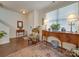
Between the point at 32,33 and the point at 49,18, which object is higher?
the point at 49,18

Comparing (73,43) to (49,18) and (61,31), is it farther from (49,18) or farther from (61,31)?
(49,18)

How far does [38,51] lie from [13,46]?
77 centimetres

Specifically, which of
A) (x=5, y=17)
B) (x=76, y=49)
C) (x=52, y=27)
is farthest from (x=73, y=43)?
(x=5, y=17)

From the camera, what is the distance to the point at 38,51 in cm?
303

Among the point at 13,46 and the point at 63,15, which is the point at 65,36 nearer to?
the point at 63,15

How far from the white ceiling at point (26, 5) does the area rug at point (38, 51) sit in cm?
114

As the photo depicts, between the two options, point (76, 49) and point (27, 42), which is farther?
point (27, 42)

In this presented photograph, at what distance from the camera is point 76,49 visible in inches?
112

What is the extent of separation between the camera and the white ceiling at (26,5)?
A: 290cm

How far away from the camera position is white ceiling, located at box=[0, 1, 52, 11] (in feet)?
9.51

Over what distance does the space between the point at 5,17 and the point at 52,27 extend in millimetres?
1455

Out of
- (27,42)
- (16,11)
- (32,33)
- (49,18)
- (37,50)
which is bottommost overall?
(37,50)

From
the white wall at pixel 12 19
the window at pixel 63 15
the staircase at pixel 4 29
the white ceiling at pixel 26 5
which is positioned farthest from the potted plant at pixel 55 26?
the staircase at pixel 4 29

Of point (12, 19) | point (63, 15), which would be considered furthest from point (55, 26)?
point (12, 19)
